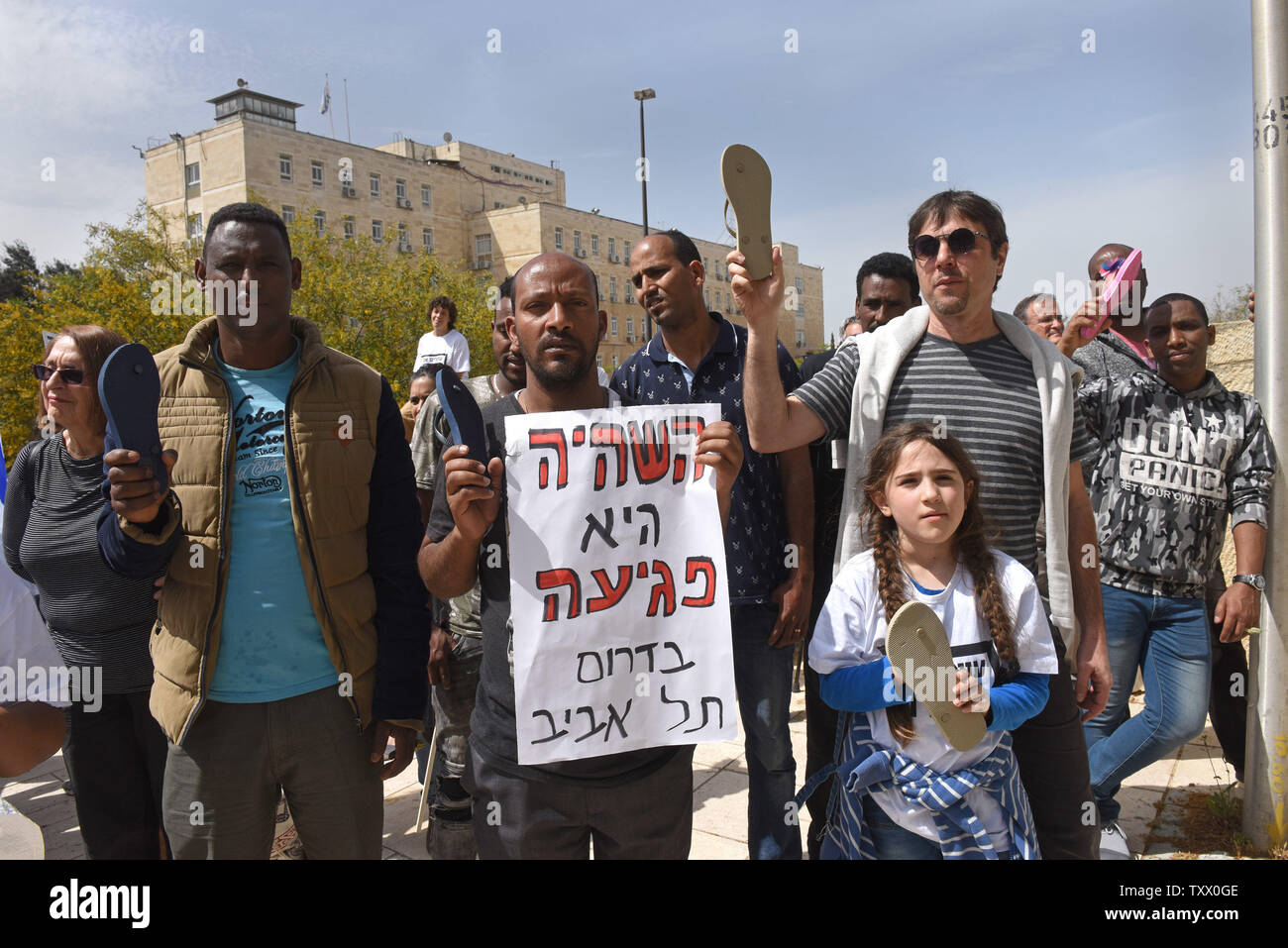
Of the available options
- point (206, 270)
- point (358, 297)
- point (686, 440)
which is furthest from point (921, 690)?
point (358, 297)

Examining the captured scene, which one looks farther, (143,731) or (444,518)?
(143,731)

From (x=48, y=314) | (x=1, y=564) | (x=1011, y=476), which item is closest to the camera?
(x=1, y=564)

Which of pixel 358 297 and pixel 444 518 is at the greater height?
pixel 358 297

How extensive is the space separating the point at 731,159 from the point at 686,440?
2.44ft

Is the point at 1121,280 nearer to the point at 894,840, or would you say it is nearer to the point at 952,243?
the point at 952,243

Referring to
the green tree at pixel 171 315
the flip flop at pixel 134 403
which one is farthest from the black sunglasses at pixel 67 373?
the green tree at pixel 171 315

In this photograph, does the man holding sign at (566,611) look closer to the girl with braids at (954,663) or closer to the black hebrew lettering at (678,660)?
the black hebrew lettering at (678,660)

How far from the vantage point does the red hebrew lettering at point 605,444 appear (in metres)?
2.30

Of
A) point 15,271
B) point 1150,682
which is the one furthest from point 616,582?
point 15,271

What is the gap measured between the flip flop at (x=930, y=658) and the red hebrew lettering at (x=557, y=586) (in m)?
0.80

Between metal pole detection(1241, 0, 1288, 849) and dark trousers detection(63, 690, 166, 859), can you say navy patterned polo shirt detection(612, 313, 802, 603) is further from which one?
metal pole detection(1241, 0, 1288, 849)

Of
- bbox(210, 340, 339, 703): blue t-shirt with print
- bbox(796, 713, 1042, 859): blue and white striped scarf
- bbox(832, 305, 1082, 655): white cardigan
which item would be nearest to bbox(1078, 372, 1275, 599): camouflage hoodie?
bbox(832, 305, 1082, 655): white cardigan

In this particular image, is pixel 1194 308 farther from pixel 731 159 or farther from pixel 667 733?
pixel 667 733

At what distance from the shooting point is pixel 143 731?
3191mm
